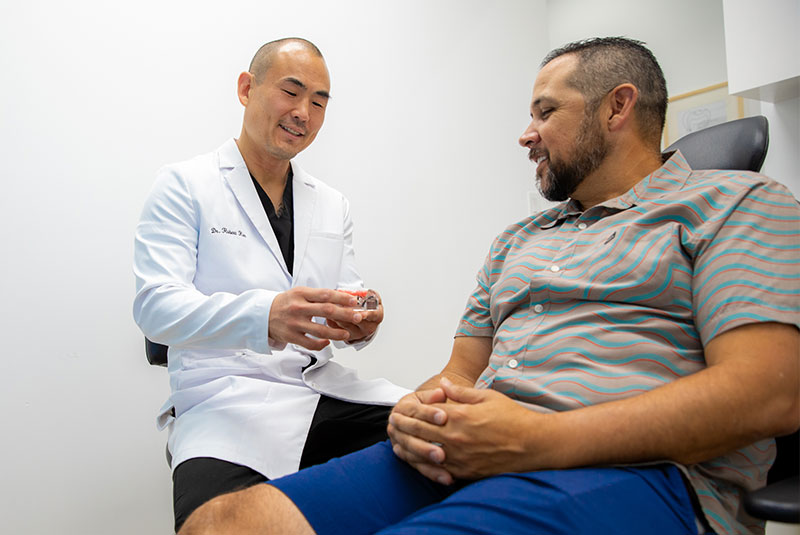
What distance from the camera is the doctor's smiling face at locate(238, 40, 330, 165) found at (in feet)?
5.45

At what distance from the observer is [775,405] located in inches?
31.6

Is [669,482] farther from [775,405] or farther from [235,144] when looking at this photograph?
[235,144]

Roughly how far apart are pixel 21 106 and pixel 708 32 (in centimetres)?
309

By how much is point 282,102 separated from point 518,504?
51.6 inches

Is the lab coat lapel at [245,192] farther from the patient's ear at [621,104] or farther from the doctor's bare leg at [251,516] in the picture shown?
the patient's ear at [621,104]

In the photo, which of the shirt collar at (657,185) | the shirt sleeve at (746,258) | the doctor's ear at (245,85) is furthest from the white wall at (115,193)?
the shirt sleeve at (746,258)


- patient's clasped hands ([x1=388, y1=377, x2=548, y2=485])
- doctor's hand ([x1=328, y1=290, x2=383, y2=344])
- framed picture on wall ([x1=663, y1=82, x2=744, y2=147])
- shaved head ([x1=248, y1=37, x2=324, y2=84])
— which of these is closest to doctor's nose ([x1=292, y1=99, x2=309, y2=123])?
shaved head ([x1=248, y1=37, x2=324, y2=84])

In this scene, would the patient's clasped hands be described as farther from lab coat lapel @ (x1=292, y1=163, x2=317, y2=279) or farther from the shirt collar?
lab coat lapel @ (x1=292, y1=163, x2=317, y2=279)

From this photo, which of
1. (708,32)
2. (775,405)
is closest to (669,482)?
(775,405)

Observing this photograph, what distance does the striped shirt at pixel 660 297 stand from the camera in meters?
0.86

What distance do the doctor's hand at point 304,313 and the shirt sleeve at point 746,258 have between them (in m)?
0.71

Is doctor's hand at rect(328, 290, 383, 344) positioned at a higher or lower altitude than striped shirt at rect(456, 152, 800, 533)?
lower

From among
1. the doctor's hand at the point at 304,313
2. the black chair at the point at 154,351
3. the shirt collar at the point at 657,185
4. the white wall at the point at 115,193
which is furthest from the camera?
the white wall at the point at 115,193

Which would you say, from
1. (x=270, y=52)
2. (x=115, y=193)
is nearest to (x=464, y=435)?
(x=270, y=52)
